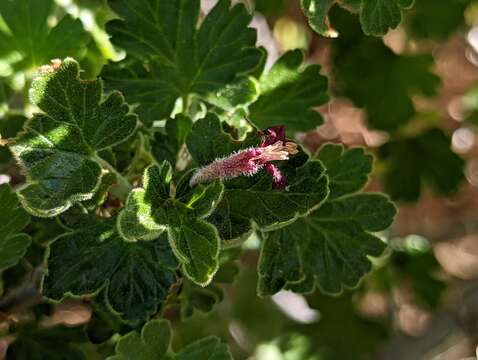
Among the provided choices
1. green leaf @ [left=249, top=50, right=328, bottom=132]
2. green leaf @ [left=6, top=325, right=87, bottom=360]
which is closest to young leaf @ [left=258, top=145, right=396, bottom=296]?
green leaf @ [left=249, top=50, right=328, bottom=132]

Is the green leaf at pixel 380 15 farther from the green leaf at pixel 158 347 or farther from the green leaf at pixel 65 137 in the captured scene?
the green leaf at pixel 158 347

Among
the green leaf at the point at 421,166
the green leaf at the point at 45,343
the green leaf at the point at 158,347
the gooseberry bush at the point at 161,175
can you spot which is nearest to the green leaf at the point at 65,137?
the gooseberry bush at the point at 161,175

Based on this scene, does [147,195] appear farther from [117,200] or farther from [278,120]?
[278,120]

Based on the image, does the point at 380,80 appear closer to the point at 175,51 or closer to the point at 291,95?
the point at 291,95

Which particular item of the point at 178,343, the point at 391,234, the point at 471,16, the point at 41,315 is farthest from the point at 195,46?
the point at 471,16

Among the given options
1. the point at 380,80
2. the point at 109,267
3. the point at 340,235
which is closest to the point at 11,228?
the point at 109,267
